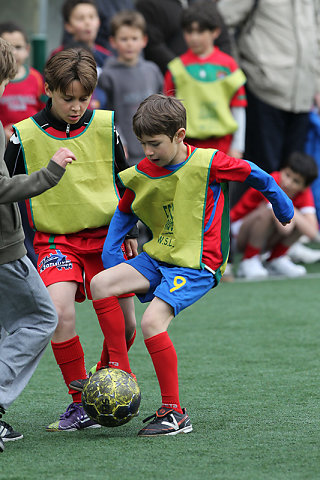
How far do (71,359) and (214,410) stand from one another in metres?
0.69

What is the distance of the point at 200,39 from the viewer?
25.3 ft


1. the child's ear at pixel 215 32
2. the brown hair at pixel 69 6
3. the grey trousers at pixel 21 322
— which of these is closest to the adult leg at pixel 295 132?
the child's ear at pixel 215 32

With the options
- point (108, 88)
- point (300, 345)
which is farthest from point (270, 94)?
point (300, 345)

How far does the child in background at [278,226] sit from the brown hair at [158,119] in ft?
13.8

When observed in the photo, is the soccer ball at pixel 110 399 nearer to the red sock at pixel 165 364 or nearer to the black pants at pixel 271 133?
the red sock at pixel 165 364

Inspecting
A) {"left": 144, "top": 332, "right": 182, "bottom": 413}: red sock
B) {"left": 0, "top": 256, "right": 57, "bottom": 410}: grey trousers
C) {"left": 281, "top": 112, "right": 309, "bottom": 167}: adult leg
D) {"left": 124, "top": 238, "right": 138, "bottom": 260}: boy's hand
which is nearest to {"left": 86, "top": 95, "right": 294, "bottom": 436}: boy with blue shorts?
{"left": 144, "top": 332, "right": 182, "bottom": 413}: red sock

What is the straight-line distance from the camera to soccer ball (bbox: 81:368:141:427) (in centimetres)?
377

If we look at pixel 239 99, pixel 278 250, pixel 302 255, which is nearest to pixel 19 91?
pixel 239 99

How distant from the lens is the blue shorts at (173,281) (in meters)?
3.91

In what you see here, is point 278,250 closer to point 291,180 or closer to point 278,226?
point 278,226

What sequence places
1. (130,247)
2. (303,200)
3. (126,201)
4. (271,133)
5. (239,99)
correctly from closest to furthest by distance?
(126,201)
(130,247)
(239,99)
(303,200)
(271,133)

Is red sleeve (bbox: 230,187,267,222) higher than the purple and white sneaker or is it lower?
lower

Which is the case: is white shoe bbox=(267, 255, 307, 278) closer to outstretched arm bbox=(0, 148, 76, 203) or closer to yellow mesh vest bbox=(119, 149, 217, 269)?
yellow mesh vest bbox=(119, 149, 217, 269)

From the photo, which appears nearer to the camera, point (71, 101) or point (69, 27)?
Answer: point (71, 101)
